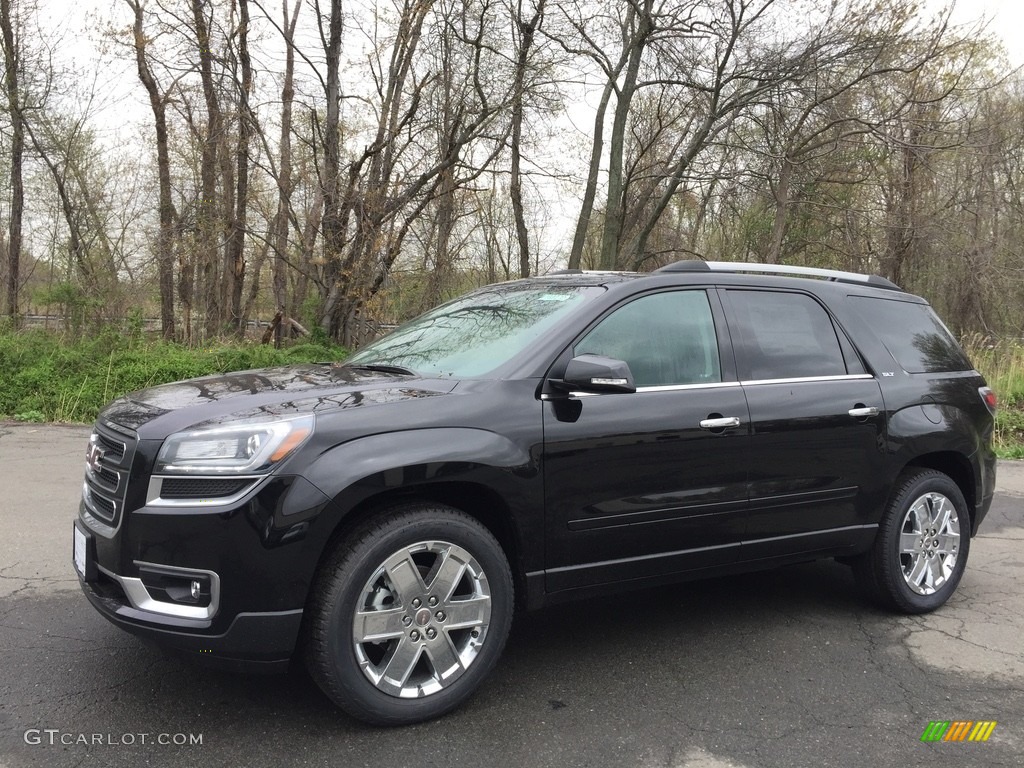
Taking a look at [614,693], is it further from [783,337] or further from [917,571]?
[917,571]

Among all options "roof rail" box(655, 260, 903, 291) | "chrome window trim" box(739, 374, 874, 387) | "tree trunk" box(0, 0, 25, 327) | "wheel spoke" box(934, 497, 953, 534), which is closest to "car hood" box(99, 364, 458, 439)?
"roof rail" box(655, 260, 903, 291)

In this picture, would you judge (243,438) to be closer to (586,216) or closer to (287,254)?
(287,254)

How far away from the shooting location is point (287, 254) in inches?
582

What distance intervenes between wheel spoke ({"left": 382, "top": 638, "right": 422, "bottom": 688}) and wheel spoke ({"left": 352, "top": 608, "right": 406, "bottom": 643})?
0.18 ft

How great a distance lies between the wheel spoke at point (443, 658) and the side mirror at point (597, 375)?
3.58 feet

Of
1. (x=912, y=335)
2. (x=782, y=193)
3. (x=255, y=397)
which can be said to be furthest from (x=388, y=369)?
(x=782, y=193)

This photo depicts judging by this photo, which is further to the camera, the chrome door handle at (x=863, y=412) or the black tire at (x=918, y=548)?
the black tire at (x=918, y=548)

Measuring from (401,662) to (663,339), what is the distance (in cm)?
183

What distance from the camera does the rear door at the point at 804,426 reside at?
3.83 meters

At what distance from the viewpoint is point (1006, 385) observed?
13.0 m

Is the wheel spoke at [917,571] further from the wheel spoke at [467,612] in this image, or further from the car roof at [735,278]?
the wheel spoke at [467,612]

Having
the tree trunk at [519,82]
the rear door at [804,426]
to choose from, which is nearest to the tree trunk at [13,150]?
the tree trunk at [519,82]

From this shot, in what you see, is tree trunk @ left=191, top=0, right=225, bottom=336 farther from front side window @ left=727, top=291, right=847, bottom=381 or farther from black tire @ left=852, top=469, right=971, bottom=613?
black tire @ left=852, top=469, right=971, bottom=613

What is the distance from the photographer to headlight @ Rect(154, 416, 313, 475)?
2785 millimetres
